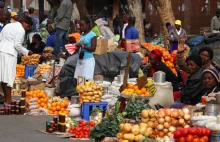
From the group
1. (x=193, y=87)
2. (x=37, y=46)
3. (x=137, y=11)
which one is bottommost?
(x=193, y=87)

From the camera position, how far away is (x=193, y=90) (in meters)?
11.5

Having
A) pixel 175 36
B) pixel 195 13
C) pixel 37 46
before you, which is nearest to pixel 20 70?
pixel 37 46

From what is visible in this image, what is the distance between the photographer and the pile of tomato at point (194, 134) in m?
8.30

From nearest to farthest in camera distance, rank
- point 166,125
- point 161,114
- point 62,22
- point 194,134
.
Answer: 1. point 194,134
2. point 166,125
3. point 161,114
4. point 62,22

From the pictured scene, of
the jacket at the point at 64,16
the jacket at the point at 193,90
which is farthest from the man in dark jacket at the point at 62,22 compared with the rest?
the jacket at the point at 193,90

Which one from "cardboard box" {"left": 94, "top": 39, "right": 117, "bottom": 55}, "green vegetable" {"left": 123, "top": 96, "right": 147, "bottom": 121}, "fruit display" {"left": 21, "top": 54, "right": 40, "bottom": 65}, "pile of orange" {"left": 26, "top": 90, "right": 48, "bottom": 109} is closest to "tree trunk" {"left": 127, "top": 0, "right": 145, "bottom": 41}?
"fruit display" {"left": 21, "top": 54, "right": 40, "bottom": 65}

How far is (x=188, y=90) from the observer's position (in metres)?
11.7

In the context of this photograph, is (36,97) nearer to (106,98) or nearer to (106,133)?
(106,98)

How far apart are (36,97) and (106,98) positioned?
180cm

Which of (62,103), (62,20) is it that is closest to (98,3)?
(62,20)

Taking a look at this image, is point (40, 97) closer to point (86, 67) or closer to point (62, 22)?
point (86, 67)

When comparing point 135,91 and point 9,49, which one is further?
point 9,49

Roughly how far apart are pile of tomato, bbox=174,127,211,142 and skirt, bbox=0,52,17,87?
20.9 feet

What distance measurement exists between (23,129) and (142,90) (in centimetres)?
208
